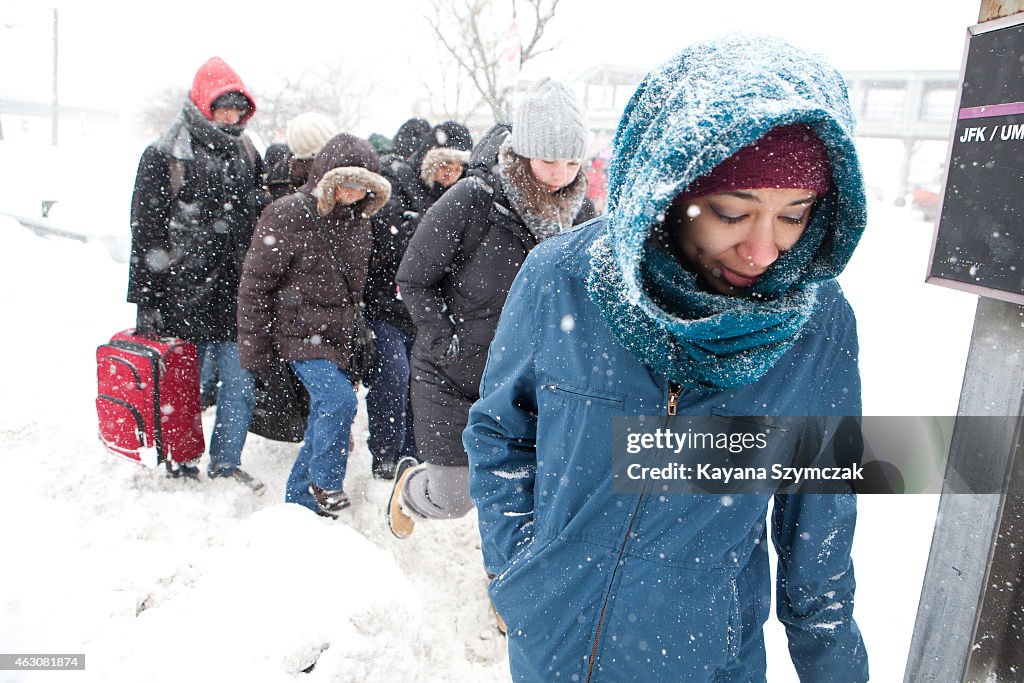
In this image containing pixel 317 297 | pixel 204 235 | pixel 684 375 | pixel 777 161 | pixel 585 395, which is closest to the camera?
pixel 777 161

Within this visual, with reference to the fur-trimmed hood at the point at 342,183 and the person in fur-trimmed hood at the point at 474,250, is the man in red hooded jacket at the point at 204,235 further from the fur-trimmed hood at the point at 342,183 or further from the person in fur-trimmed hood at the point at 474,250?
the person in fur-trimmed hood at the point at 474,250

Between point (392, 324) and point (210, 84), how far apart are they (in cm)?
195

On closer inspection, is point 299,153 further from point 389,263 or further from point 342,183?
point 342,183

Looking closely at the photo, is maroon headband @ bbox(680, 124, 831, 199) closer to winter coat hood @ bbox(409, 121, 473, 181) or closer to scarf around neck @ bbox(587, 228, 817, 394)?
scarf around neck @ bbox(587, 228, 817, 394)

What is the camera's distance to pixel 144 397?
3.82 meters

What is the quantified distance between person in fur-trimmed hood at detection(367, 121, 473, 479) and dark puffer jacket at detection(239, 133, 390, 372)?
614 millimetres

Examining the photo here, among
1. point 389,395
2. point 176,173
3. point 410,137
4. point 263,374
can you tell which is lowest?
point 389,395

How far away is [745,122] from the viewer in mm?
987

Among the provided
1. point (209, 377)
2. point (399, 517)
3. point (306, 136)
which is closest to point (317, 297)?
point (399, 517)

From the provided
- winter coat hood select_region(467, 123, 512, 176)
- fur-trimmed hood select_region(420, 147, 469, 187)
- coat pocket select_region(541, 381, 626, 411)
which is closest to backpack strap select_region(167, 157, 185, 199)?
fur-trimmed hood select_region(420, 147, 469, 187)

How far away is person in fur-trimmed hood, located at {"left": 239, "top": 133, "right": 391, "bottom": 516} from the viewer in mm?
3543

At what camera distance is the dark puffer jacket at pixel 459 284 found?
286 cm

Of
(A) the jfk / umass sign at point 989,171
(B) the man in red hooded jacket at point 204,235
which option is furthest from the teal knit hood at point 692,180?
(B) the man in red hooded jacket at point 204,235

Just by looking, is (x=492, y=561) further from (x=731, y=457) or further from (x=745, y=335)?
(x=745, y=335)
